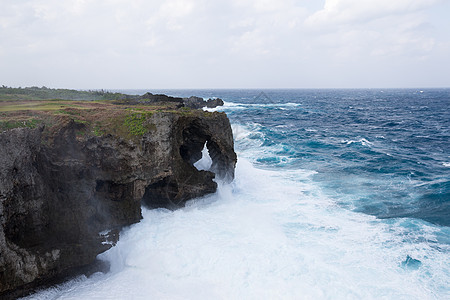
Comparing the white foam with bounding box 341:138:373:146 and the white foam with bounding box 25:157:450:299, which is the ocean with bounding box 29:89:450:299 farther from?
the white foam with bounding box 341:138:373:146

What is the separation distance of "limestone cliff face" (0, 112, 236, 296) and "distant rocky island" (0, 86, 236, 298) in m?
0.04

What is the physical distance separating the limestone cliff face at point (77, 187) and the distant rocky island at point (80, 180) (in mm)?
40

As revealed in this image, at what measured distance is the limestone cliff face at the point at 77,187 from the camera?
11.6 metres

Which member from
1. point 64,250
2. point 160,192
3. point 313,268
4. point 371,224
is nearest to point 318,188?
point 371,224

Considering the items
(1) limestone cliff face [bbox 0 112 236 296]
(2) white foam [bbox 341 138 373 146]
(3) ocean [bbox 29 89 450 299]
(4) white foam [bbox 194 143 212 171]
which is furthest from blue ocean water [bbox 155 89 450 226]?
(1) limestone cliff face [bbox 0 112 236 296]

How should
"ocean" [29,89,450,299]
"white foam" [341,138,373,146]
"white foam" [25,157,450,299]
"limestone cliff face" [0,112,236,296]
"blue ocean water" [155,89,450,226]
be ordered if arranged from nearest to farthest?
"limestone cliff face" [0,112,236,296]
"white foam" [25,157,450,299]
"ocean" [29,89,450,299]
"blue ocean water" [155,89,450,226]
"white foam" [341,138,373,146]

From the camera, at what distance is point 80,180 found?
15.0 m

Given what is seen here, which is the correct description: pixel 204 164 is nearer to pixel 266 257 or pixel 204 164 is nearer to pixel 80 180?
pixel 80 180

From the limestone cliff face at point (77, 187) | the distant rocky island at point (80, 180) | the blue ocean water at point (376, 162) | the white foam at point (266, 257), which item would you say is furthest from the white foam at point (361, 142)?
the limestone cliff face at point (77, 187)

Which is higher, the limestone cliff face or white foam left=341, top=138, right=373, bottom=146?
the limestone cliff face

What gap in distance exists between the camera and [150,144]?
17.0 metres

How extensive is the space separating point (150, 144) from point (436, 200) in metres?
19.6

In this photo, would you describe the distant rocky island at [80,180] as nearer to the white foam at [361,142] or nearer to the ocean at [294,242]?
the ocean at [294,242]

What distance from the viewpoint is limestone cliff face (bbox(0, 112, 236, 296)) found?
11602 mm
